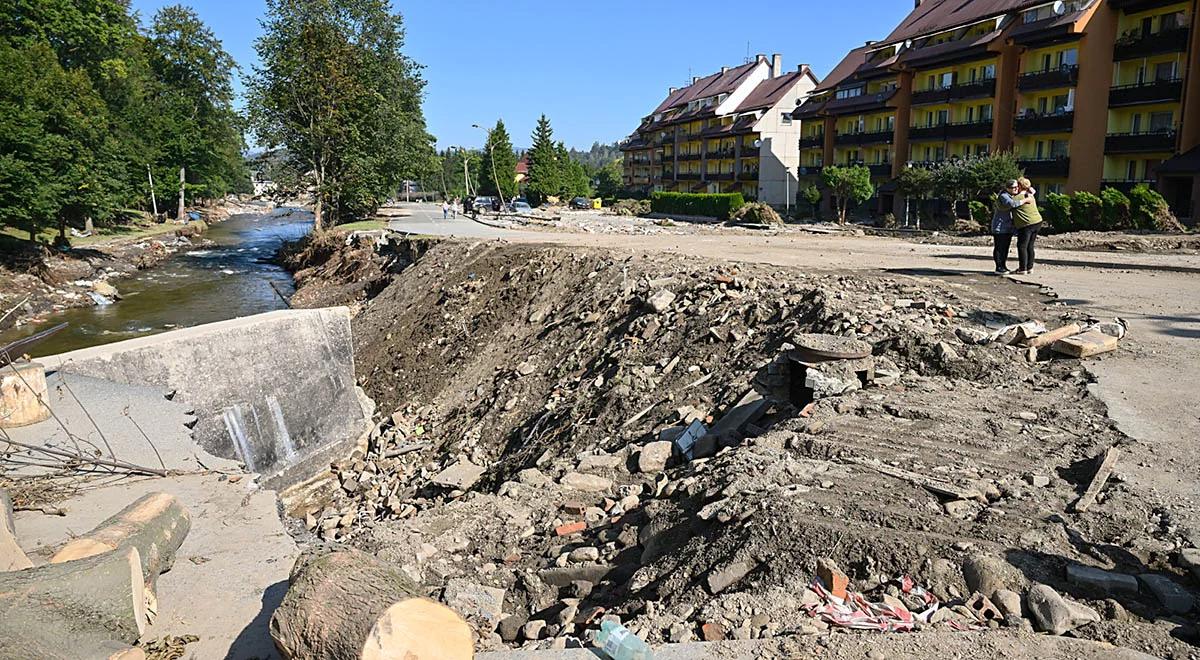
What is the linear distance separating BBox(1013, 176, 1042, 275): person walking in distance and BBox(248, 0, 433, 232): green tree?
32061mm

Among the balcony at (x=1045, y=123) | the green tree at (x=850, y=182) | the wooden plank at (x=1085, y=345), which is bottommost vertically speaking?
the wooden plank at (x=1085, y=345)

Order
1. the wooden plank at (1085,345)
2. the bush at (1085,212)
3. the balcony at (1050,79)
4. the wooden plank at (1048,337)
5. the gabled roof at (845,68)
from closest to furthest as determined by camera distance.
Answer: the wooden plank at (1085,345) < the wooden plank at (1048,337) < the bush at (1085,212) < the balcony at (1050,79) < the gabled roof at (845,68)

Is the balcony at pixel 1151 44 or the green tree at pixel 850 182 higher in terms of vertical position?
the balcony at pixel 1151 44

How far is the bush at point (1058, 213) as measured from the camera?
88.6 feet

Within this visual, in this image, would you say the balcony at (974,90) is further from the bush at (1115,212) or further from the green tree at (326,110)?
the green tree at (326,110)

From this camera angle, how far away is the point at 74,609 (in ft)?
14.9

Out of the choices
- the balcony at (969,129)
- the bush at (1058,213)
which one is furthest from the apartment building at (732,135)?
the bush at (1058,213)

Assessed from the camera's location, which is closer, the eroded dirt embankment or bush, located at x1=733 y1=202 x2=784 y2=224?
the eroded dirt embankment

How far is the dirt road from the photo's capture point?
21.3 ft

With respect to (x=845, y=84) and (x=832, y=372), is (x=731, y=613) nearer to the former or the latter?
(x=832, y=372)

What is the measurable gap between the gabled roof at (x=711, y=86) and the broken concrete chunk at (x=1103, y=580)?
6636 cm

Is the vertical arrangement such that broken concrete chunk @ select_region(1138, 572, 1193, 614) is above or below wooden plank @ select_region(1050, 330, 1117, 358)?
below

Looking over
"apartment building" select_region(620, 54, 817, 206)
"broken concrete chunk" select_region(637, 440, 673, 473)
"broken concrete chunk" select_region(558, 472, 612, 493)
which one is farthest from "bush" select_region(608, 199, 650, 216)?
"broken concrete chunk" select_region(558, 472, 612, 493)

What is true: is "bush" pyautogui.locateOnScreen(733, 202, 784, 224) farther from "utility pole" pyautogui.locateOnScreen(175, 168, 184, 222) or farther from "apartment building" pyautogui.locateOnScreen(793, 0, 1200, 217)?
"utility pole" pyautogui.locateOnScreen(175, 168, 184, 222)
